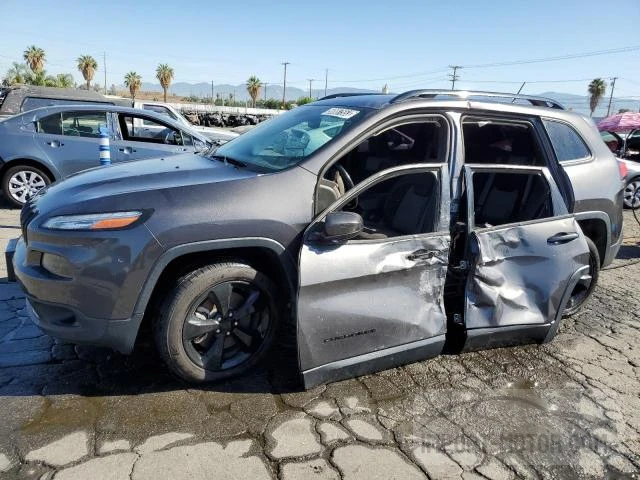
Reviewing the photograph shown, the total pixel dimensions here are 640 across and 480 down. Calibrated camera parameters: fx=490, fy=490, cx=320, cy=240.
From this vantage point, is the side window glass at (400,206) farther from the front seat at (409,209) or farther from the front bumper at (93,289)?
the front bumper at (93,289)

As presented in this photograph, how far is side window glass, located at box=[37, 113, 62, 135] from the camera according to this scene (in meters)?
7.19

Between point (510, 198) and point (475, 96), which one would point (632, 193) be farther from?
point (475, 96)

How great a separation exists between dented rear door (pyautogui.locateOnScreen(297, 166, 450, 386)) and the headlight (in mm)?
926

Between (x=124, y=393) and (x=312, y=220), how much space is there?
4.82 feet

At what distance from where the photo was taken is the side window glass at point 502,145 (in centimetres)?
369

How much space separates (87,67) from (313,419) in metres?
74.7

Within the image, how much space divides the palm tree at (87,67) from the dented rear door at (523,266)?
72596mm

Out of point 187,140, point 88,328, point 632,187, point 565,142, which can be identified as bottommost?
point 632,187

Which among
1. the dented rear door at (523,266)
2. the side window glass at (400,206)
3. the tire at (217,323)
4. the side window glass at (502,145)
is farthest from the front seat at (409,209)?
the tire at (217,323)

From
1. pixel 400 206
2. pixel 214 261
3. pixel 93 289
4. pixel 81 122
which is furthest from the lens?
pixel 81 122

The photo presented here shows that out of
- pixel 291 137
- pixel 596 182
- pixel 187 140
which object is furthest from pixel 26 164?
pixel 596 182

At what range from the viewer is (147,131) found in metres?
7.57

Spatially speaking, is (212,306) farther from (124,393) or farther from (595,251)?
(595,251)

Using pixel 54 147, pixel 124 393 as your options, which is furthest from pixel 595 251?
pixel 54 147
